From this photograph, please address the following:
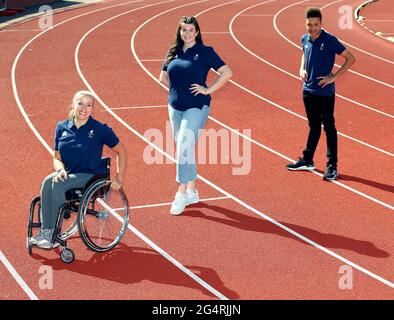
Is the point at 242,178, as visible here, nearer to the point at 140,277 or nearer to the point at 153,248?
the point at 153,248

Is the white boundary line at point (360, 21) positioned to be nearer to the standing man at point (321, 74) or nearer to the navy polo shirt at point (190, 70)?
the standing man at point (321, 74)

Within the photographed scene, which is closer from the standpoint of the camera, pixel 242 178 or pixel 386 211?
pixel 386 211

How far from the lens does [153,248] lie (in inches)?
247

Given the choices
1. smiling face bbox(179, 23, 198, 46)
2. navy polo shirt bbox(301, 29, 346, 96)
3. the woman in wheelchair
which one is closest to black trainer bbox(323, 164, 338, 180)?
navy polo shirt bbox(301, 29, 346, 96)

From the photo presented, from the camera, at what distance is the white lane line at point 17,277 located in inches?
213

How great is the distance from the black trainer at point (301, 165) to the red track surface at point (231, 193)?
128 mm

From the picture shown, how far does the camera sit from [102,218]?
5.98 m

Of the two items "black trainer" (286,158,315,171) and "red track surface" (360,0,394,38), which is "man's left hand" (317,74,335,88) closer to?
"black trainer" (286,158,315,171)

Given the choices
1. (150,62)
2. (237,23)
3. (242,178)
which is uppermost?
(237,23)

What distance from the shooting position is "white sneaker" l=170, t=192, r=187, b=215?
7.02m

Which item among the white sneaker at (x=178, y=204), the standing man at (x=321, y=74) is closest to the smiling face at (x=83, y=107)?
the white sneaker at (x=178, y=204)

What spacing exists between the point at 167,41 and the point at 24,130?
741 cm

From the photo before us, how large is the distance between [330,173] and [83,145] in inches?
127

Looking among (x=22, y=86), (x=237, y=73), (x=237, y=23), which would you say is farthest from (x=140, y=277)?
(x=237, y=23)
